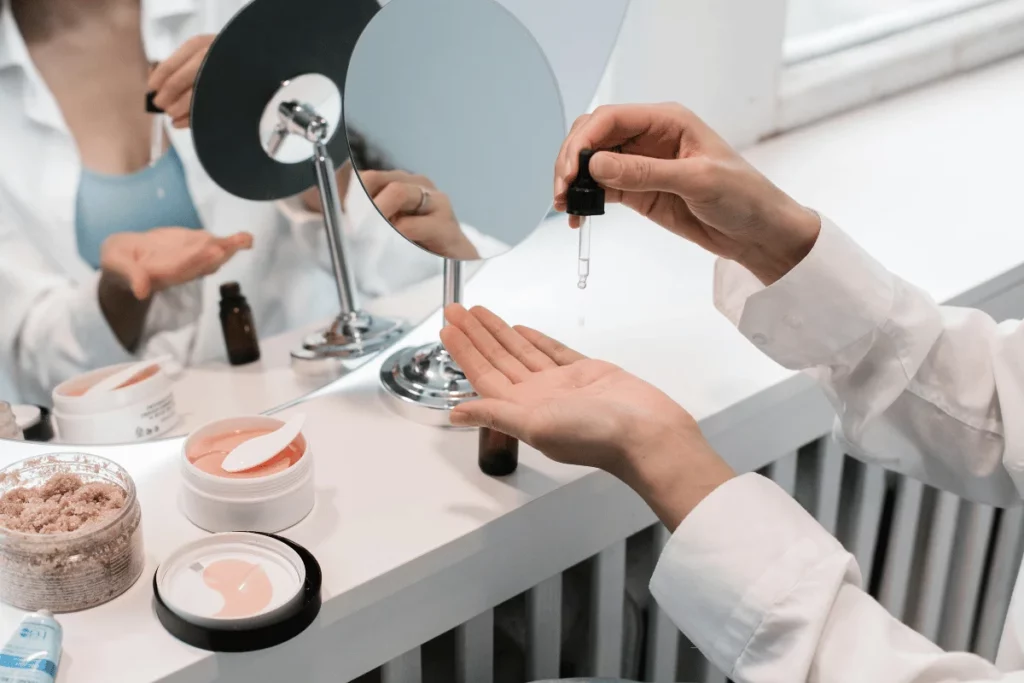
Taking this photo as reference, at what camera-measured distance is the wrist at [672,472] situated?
0.60 meters

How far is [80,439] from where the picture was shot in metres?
0.71

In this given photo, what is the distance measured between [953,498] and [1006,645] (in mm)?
443

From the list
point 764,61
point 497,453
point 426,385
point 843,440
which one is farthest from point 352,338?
point 764,61

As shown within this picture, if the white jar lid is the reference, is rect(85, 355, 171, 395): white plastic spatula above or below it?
above

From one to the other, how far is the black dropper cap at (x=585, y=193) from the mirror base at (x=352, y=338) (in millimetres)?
237

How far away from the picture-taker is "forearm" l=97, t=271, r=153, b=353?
690 mm

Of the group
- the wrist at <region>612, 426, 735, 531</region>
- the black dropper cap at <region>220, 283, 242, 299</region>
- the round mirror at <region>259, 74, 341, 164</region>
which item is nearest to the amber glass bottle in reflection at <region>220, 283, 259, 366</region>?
A: the black dropper cap at <region>220, 283, 242, 299</region>

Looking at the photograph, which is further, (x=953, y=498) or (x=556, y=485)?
(x=953, y=498)

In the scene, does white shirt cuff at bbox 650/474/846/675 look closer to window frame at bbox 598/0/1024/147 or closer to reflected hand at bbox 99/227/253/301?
reflected hand at bbox 99/227/253/301

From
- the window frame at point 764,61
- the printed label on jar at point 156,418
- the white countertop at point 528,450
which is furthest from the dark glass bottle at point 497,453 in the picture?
the window frame at point 764,61

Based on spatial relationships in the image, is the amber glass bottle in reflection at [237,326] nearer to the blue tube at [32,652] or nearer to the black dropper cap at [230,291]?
the black dropper cap at [230,291]

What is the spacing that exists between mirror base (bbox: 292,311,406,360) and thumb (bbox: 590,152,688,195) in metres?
0.26

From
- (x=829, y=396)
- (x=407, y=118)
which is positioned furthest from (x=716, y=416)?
(x=407, y=118)

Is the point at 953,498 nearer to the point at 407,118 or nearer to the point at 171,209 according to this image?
the point at 407,118
